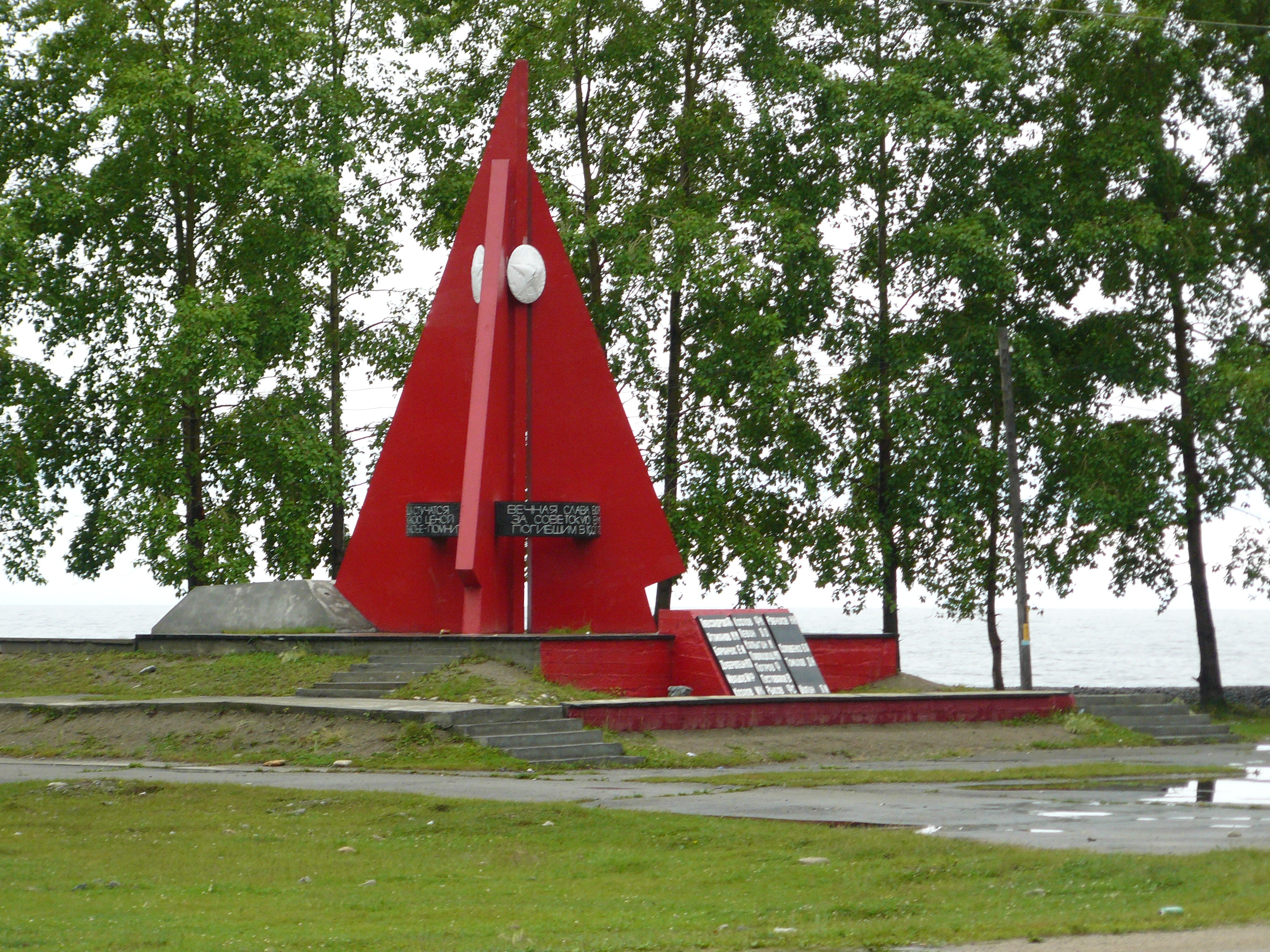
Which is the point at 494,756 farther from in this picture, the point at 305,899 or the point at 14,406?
the point at 14,406

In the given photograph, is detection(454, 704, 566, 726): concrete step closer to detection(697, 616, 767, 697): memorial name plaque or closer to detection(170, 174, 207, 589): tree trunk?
detection(697, 616, 767, 697): memorial name plaque

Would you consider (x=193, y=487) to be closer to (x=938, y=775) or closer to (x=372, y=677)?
(x=372, y=677)

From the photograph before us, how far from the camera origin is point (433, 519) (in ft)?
71.2

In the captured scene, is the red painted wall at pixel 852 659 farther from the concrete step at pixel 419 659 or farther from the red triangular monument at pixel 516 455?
the concrete step at pixel 419 659

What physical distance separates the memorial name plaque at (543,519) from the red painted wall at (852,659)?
12.4 ft

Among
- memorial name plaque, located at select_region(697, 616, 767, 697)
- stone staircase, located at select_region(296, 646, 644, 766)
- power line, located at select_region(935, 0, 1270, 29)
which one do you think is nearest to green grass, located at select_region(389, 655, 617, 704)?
stone staircase, located at select_region(296, 646, 644, 766)

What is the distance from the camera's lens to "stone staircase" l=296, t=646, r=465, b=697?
1861cm

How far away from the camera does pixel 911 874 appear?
8.42 m

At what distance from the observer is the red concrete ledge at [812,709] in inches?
674

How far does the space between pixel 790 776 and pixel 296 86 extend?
1932 centimetres

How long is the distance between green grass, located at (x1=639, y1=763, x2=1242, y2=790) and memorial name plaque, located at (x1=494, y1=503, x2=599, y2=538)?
6.60 m

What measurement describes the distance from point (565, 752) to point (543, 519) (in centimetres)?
587

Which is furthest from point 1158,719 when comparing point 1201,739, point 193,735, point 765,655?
point 193,735

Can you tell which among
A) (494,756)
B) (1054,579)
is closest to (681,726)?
(494,756)
